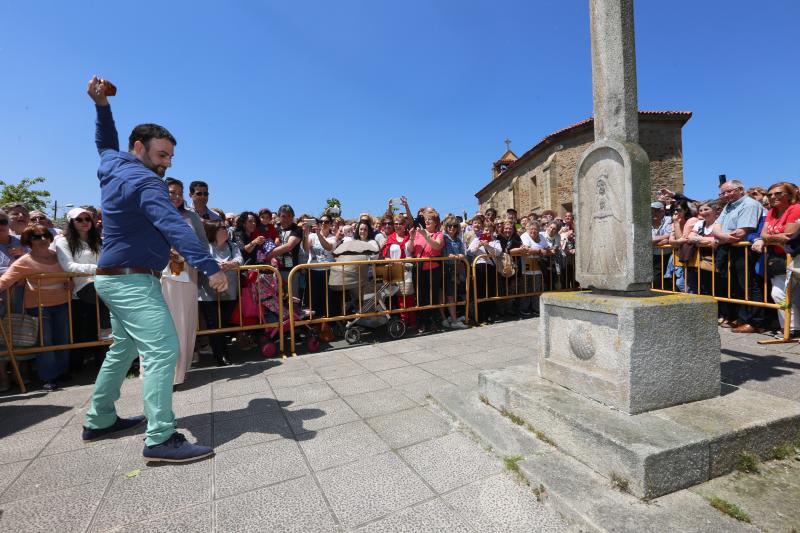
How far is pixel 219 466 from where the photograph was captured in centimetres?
247

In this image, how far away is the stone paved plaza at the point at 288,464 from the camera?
197cm

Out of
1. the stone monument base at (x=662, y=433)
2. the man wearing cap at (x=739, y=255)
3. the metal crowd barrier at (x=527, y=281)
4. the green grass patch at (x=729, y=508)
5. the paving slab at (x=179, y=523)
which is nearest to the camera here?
the green grass patch at (x=729, y=508)

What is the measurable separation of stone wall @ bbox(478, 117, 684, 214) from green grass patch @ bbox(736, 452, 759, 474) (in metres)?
19.8

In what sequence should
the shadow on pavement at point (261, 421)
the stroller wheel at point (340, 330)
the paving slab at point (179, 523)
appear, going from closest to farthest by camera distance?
the paving slab at point (179, 523)
the shadow on pavement at point (261, 421)
the stroller wheel at point (340, 330)

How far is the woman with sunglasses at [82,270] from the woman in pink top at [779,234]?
8.07 m

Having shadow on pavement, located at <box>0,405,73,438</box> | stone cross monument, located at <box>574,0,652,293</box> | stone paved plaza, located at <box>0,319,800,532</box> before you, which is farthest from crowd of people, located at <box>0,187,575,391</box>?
stone cross monument, located at <box>574,0,652,293</box>

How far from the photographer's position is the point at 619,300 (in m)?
2.56

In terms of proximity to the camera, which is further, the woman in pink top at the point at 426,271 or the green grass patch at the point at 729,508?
the woman in pink top at the point at 426,271

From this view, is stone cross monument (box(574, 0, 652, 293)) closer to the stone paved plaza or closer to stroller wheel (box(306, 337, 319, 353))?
the stone paved plaza

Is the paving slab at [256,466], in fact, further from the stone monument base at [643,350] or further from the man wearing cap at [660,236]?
the man wearing cap at [660,236]

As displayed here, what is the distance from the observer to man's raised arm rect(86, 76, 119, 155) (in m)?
2.79

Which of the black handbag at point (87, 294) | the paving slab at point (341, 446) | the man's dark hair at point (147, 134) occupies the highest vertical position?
the man's dark hair at point (147, 134)

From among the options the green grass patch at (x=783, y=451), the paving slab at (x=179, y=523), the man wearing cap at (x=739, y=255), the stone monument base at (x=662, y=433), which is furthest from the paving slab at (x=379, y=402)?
the man wearing cap at (x=739, y=255)

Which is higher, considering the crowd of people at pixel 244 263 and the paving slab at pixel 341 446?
the crowd of people at pixel 244 263
